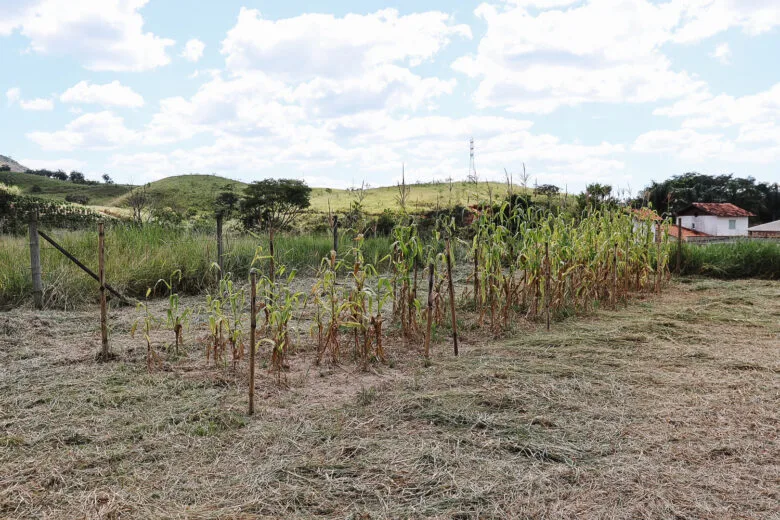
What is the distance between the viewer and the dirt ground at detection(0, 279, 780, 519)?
203 centimetres

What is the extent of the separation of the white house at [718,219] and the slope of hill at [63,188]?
97.3ft

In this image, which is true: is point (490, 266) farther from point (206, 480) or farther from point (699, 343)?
point (206, 480)

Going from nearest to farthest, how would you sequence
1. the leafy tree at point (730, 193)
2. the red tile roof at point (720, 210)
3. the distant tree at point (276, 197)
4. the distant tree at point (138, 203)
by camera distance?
1. the distant tree at point (138, 203)
2. the distant tree at point (276, 197)
3. the red tile roof at point (720, 210)
4. the leafy tree at point (730, 193)

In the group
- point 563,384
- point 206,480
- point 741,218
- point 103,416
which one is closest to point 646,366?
point 563,384

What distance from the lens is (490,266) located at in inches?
187

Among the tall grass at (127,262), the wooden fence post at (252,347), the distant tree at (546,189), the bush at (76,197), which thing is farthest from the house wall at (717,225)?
the bush at (76,197)

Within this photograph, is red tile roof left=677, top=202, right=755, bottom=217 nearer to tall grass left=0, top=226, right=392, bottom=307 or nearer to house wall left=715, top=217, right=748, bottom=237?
house wall left=715, top=217, right=748, bottom=237

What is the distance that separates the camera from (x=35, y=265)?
586cm

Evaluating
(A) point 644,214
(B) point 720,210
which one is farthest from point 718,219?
(A) point 644,214

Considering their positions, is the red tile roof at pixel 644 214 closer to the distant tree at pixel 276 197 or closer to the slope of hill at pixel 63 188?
the distant tree at pixel 276 197

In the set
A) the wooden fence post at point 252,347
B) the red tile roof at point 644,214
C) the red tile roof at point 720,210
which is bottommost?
the wooden fence post at point 252,347

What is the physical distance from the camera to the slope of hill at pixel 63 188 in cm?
2953

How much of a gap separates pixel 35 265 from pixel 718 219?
1135 inches

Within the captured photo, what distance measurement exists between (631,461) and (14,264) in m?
6.81
